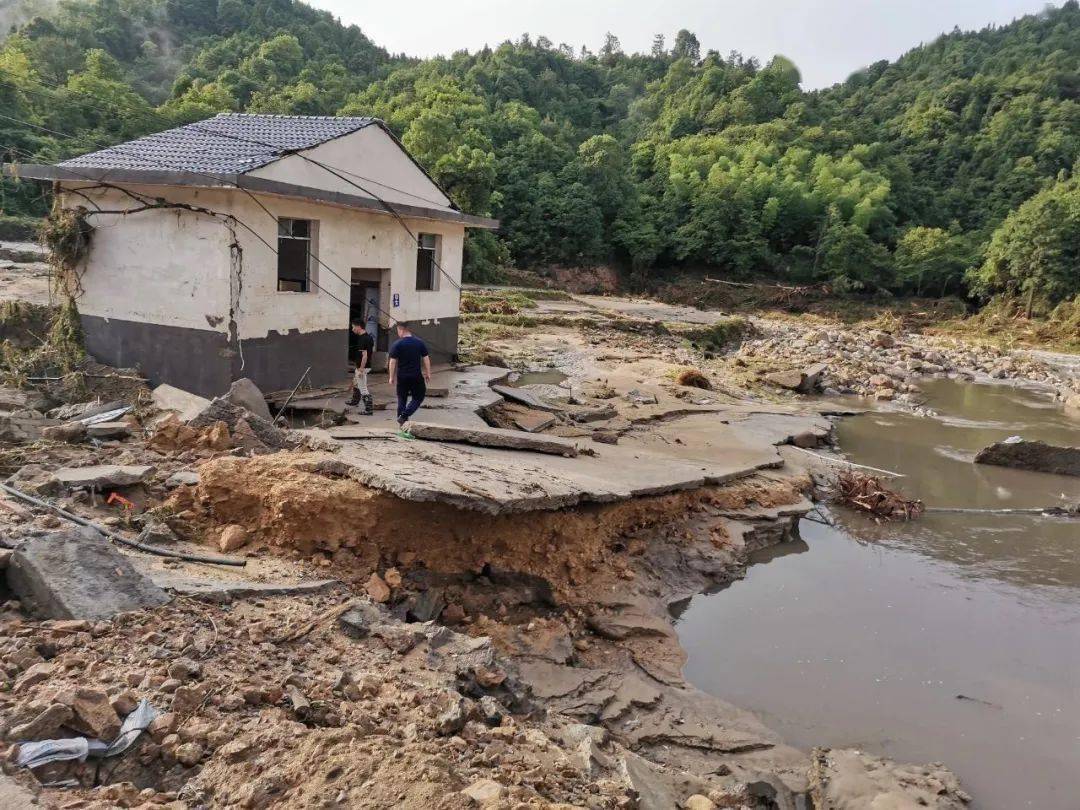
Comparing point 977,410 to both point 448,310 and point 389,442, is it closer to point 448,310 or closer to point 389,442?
point 448,310

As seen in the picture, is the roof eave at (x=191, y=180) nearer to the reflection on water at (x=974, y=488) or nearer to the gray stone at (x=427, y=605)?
the gray stone at (x=427, y=605)

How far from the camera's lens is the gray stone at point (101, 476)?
22.2 feet

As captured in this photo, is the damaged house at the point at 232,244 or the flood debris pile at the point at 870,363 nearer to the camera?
the damaged house at the point at 232,244

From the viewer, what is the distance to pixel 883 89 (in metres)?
86.8

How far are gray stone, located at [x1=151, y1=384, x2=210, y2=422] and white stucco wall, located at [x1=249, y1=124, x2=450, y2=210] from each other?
3397mm

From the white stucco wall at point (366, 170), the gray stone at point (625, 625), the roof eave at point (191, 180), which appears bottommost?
the gray stone at point (625, 625)

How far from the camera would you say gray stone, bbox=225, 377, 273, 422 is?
9312 millimetres

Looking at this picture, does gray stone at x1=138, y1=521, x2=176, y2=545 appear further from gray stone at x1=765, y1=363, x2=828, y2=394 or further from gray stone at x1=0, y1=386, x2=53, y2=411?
Answer: gray stone at x1=765, y1=363, x2=828, y2=394

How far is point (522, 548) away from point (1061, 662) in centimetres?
554

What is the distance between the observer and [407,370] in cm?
998

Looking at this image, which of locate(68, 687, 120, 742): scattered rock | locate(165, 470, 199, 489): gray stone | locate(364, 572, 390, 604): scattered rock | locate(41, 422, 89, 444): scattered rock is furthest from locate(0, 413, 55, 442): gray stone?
locate(68, 687, 120, 742): scattered rock

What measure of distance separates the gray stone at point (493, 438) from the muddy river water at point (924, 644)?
8.73 feet

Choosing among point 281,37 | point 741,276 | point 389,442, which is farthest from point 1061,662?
point 281,37

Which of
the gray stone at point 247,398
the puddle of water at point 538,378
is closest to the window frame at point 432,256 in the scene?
the puddle of water at point 538,378
